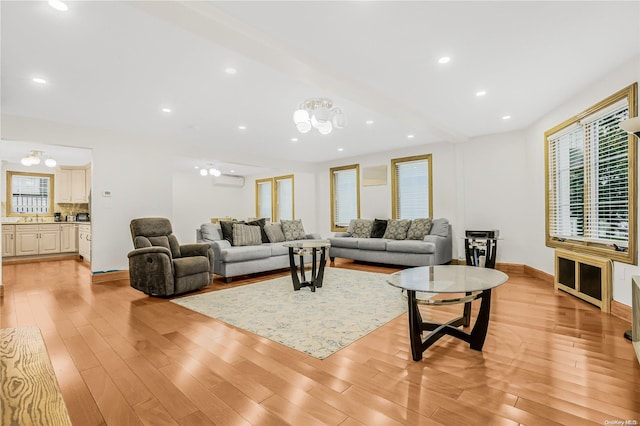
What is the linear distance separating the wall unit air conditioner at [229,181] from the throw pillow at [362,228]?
579 cm

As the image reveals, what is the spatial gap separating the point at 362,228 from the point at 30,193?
28.2 ft

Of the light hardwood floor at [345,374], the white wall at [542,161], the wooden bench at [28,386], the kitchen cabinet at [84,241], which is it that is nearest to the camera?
the wooden bench at [28,386]

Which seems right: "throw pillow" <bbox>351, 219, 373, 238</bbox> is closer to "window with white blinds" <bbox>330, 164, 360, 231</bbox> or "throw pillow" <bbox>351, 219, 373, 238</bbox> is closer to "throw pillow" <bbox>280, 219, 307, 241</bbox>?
"window with white blinds" <bbox>330, 164, 360, 231</bbox>

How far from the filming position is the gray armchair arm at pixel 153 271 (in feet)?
12.7

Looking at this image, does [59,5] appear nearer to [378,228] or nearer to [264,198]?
[378,228]

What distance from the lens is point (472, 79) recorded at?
11.2ft

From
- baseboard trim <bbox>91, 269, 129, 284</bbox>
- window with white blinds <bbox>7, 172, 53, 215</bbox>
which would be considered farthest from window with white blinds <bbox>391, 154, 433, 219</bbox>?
window with white blinds <bbox>7, 172, 53, 215</bbox>

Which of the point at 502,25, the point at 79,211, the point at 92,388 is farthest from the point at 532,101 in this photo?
the point at 79,211

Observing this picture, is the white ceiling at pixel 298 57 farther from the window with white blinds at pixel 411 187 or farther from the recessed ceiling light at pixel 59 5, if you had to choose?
the window with white blinds at pixel 411 187

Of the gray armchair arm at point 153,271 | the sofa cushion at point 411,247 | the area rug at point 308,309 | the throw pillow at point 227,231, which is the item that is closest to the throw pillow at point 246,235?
the throw pillow at point 227,231

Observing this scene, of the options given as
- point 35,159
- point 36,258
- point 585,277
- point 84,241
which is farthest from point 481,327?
point 36,258

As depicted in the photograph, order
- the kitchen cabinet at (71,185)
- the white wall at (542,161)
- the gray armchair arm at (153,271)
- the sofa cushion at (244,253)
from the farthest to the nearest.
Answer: the kitchen cabinet at (71,185), the sofa cushion at (244,253), the gray armchair arm at (153,271), the white wall at (542,161)

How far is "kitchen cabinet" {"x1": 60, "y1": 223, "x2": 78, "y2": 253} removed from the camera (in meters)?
7.58

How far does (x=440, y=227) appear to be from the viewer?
20.1 feet
